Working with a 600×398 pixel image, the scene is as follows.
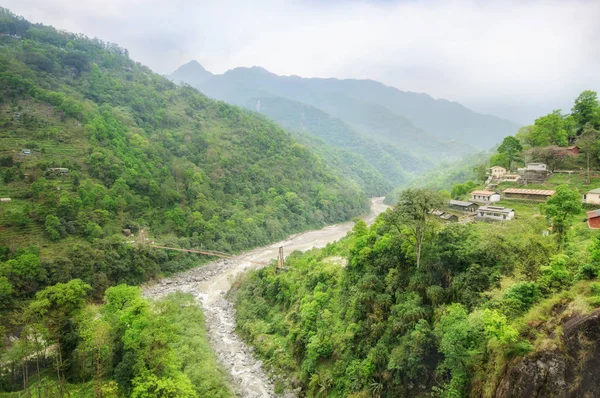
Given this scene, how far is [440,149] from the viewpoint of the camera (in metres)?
170

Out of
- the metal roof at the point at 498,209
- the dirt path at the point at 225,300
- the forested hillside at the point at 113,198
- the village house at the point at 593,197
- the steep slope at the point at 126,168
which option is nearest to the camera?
the forested hillside at the point at 113,198

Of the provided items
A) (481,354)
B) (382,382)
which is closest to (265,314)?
(382,382)

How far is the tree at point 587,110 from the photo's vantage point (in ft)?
96.5

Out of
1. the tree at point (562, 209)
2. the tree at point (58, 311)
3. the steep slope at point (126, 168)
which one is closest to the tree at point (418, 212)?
the tree at point (562, 209)

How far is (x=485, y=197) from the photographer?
25656 mm

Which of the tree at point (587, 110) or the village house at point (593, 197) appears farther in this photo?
the tree at point (587, 110)

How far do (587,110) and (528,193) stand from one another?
13.2m

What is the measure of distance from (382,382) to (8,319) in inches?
1004

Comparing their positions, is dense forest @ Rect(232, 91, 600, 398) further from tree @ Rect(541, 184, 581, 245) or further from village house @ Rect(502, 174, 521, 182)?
village house @ Rect(502, 174, 521, 182)

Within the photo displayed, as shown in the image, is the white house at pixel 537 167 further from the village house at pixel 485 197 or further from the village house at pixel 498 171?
the village house at pixel 485 197

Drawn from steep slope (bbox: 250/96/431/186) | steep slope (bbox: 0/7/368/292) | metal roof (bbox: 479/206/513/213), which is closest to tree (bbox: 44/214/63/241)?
steep slope (bbox: 0/7/368/292)

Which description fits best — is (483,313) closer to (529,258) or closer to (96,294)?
(529,258)

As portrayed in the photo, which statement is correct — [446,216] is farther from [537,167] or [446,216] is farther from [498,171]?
[498,171]

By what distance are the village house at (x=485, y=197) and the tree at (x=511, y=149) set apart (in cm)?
868
